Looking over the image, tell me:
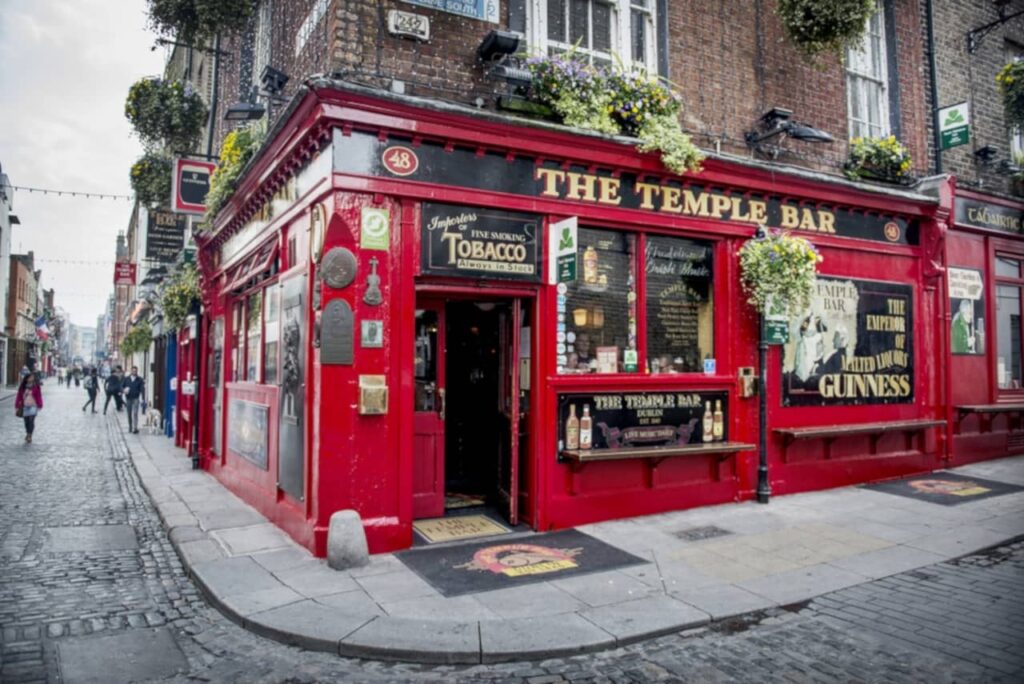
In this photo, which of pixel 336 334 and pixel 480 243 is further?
pixel 480 243

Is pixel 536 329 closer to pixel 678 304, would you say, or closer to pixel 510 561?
pixel 678 304

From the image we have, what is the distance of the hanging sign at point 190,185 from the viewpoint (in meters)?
11.9

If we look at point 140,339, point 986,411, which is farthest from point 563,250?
point 140,339

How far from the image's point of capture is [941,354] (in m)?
10.9

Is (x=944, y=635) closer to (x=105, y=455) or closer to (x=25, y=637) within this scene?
(x=25, y=637)

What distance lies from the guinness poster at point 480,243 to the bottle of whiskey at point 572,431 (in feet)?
5.25

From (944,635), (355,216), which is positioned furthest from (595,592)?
(355,216)

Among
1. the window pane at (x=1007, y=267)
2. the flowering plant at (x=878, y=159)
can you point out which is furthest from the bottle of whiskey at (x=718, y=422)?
the window pane at (x=1007, y=267)

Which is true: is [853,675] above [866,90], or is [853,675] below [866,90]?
below

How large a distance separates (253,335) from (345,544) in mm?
4968

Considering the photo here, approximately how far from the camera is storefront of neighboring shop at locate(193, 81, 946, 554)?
661cm

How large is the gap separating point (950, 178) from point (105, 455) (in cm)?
1740

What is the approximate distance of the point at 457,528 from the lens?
746 centimetres

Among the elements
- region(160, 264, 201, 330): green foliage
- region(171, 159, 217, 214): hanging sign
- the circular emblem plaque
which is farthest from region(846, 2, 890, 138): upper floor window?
region(160, 264, 201, 330): green foliage
